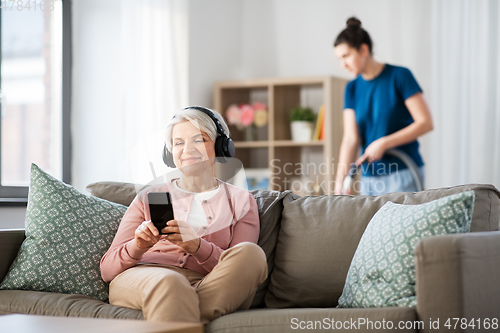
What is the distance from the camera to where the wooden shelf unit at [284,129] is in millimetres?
3672

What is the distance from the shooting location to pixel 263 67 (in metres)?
4.28

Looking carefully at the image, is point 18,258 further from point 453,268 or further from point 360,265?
point 453,268

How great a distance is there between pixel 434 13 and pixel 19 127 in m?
2.67

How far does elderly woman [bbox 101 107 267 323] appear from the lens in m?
1.52

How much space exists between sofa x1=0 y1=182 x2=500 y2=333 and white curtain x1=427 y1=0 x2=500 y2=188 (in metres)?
1.91

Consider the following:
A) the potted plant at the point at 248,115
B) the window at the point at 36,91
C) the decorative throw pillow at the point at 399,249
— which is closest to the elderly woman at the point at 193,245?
the decorative throw pillow at the point at 399,249

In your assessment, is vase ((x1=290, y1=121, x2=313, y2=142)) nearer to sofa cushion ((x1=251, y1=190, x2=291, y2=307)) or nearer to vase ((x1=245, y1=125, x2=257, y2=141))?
vase ((x1=245, y1=125, x2=257, y2=141))

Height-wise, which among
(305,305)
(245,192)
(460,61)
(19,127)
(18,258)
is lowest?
(305,305)

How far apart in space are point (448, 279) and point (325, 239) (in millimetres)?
539

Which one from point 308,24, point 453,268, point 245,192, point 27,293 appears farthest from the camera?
point 308,24

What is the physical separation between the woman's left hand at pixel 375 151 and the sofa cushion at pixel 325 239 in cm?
131

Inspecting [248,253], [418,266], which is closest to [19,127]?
[248,253]

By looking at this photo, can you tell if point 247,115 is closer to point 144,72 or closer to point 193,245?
point 144,72

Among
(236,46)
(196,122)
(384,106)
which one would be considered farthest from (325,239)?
(236,46)
